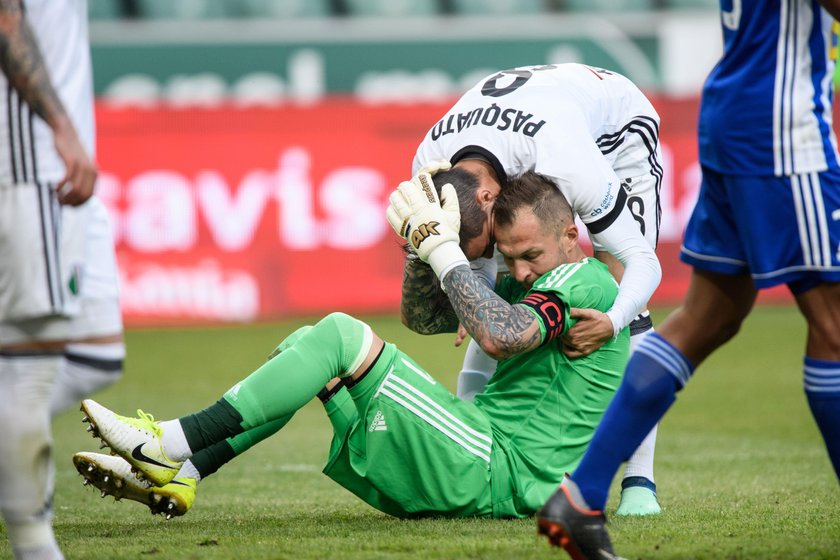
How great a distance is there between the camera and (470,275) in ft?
11.5

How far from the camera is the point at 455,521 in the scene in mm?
3613

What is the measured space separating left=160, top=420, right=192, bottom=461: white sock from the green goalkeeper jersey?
0.93 meters

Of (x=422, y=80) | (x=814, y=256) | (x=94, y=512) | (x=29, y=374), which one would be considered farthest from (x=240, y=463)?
(x=422, y=80)

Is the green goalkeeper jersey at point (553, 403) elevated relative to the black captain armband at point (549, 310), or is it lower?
lower

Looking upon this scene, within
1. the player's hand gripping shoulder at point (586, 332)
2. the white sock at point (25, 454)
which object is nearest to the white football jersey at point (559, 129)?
the player's hand gripping shoulder at point (586, 332)

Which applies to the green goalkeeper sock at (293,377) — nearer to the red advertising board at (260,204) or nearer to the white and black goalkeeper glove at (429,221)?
the white and black goalkeeper glove at (429,221)

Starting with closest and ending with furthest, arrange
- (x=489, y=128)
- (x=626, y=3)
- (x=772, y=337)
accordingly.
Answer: (x=489, y=128) → (x=772, y=337) → (x=626, y=3)

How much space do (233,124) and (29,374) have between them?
32.1 feet

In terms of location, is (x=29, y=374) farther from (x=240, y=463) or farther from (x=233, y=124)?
(x=233, y=124)

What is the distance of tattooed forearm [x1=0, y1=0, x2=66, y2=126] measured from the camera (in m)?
2.68

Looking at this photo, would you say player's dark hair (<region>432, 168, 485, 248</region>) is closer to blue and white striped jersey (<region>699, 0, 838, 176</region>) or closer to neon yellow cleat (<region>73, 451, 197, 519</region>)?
blue and white striped jersey (<region>699, 0, 838, 176</region>)

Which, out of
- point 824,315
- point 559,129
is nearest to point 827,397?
point 824,315

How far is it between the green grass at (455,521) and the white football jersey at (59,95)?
1060 mm

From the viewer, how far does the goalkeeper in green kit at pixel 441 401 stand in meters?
3.38
